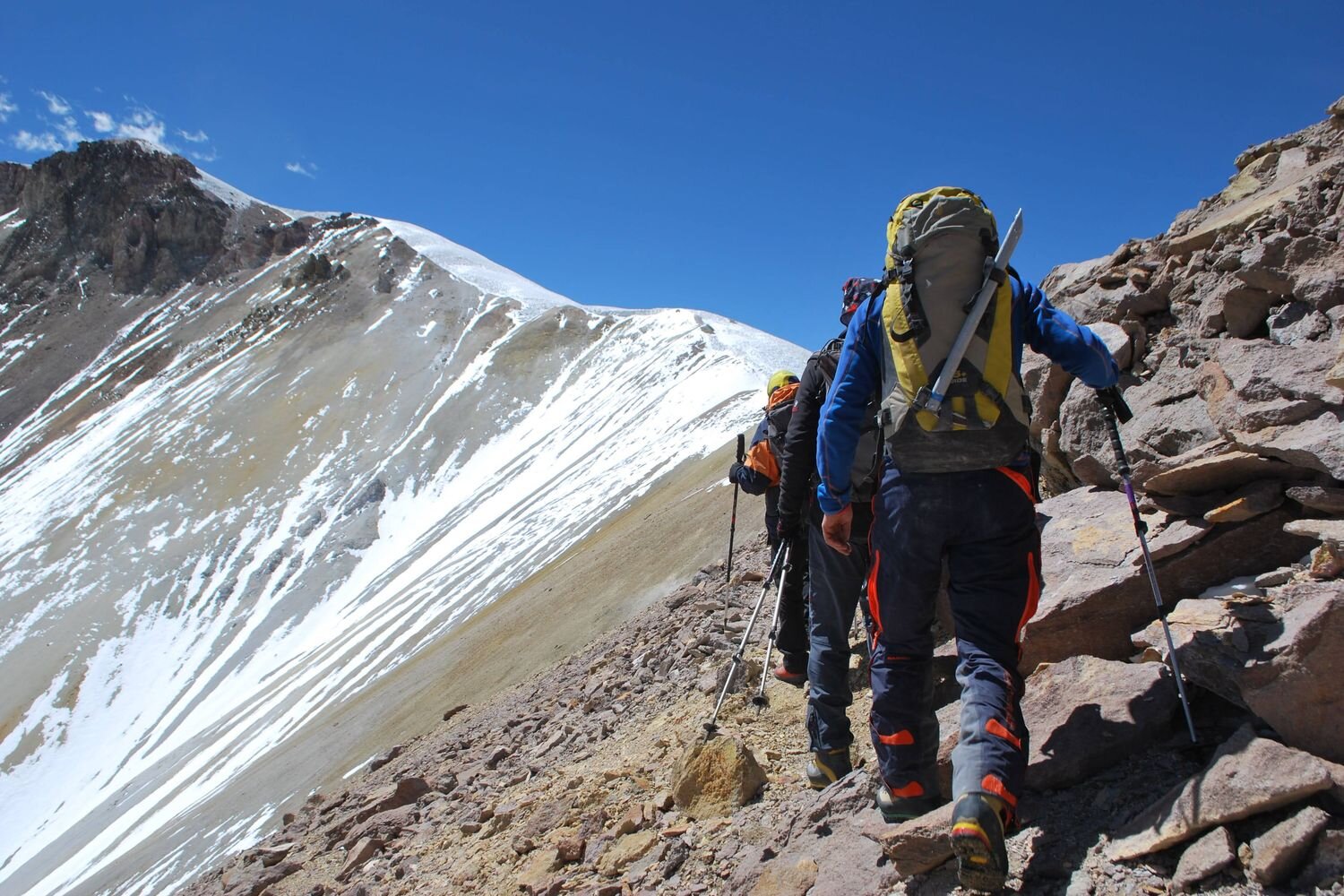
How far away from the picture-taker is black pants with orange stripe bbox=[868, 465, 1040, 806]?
3562 mm

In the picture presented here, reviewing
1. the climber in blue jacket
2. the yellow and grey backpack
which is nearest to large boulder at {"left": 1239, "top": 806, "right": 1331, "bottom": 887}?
the climber in blue jacket

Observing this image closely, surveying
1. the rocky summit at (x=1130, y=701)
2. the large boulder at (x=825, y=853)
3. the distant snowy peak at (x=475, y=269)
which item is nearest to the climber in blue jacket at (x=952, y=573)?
the large boulder at (x=825, y=853)

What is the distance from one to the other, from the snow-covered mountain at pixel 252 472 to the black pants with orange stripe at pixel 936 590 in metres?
12.5

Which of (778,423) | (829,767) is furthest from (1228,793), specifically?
(778,423)

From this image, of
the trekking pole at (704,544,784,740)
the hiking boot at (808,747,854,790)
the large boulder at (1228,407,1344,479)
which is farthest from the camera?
the trekking pole at (704,544,784,740)

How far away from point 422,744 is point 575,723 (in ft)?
14.7

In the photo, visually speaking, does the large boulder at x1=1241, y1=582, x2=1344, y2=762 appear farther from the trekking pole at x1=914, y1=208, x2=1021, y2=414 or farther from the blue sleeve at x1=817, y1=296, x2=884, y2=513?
the blue sleeve at x1=817, y1=296, x2=884, y2=513

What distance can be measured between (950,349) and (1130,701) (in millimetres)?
1628

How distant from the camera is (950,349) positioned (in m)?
3.67

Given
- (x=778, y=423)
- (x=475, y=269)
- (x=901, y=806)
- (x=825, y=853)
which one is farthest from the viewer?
(x=475, y=269)

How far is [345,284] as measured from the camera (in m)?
91.0

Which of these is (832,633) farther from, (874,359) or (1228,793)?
(1228,793)

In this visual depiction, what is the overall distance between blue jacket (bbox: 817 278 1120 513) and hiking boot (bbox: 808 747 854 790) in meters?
1.46

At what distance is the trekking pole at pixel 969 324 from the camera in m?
3.60
